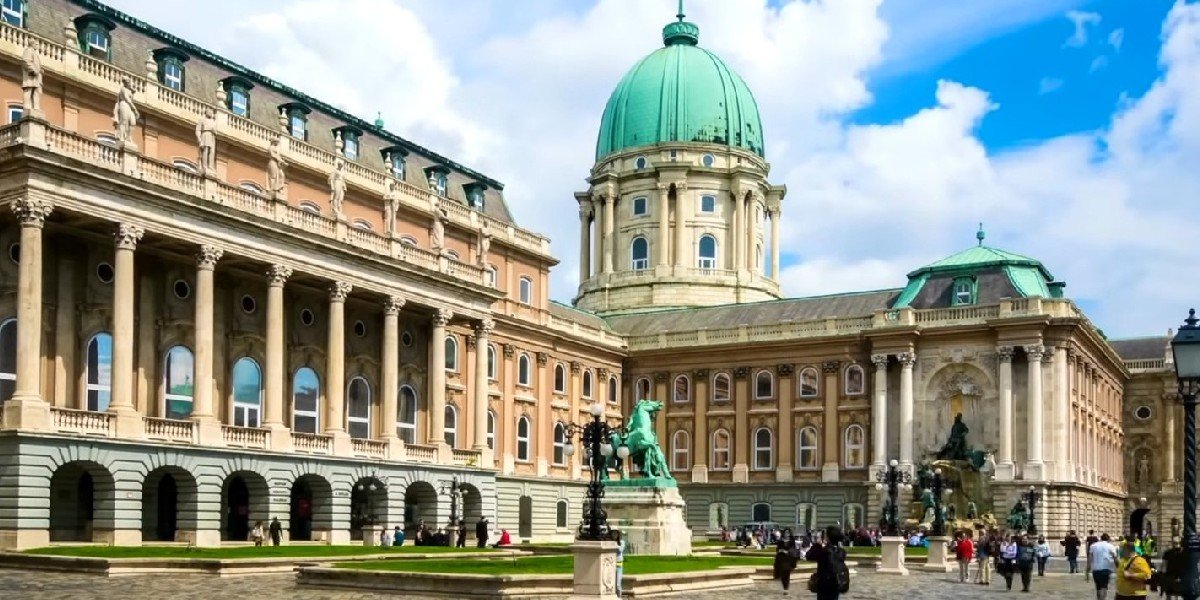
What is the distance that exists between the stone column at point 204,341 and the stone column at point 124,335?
285 centimetres

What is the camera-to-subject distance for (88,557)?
36125 millimetres

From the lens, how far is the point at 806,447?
283 ft

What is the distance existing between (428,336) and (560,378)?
1941 centimetres

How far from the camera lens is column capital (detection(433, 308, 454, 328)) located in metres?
63.8

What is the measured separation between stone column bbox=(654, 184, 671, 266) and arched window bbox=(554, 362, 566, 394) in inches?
899

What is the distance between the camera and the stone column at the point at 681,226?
105 m

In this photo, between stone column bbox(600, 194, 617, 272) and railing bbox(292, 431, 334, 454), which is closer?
railing bbox(292, 431, 334, 454)

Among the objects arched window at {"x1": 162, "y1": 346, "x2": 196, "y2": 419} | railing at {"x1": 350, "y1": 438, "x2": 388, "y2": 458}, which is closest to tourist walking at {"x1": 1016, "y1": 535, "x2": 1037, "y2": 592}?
railing at {"x1": 350, "y1": 438, "x2": 388, "y2": 458}

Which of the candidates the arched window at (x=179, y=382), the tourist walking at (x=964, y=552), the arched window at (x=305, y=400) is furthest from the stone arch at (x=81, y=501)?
the tourist walking at (x=964, y=552)

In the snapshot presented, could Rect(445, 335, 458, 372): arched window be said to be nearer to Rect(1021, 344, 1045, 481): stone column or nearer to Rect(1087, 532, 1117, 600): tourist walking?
Rect(1021, 344, 1045, 481): stone column

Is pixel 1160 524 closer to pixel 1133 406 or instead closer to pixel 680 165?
pixel 1133 406

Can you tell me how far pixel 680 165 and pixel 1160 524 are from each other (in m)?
42.5

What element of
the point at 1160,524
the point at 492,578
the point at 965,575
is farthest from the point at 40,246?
the point at 1160,524

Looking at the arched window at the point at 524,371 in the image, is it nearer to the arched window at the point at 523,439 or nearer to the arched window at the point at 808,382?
the arched window at the point at 523,439
